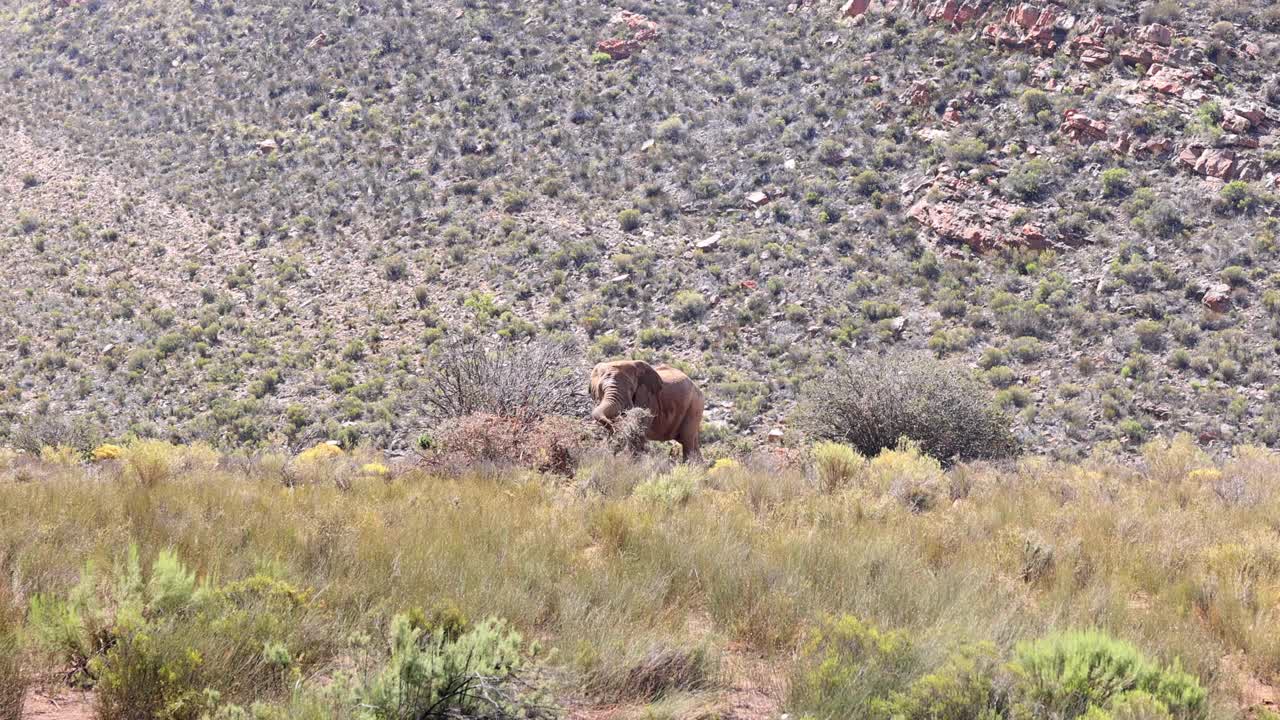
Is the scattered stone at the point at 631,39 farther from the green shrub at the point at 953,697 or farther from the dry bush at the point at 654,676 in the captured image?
the green shrub at the point at 953,697

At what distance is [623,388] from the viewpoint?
15.0 metres

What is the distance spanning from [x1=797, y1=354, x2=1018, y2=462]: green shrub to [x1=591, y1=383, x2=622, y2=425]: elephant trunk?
21.5 feet

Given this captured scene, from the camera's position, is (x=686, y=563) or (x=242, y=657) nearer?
(x=242, y=657)

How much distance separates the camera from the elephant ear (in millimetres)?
15555

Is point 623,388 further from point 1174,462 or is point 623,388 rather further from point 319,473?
point 1174,462

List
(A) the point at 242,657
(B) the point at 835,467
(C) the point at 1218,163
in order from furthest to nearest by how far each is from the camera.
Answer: (C) the point at 1218,163
(B) the point at 835,467
(A) the point at 242,657

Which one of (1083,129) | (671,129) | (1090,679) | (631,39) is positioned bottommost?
(1090,679)

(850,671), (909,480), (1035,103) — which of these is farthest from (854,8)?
(850,671)

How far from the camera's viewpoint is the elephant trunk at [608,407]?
13702 millimetres

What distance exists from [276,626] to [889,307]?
2739cm

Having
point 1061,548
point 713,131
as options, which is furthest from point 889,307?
point 1061,548

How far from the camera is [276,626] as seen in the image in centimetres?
423

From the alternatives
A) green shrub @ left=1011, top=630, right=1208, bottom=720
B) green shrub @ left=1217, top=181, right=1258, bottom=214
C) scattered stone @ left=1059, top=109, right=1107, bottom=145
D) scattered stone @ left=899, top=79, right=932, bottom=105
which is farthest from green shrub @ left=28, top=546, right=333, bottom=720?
scattered stone @ left=899, top=79, right=932, bottom=105

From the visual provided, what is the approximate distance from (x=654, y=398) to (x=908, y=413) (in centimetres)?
590
